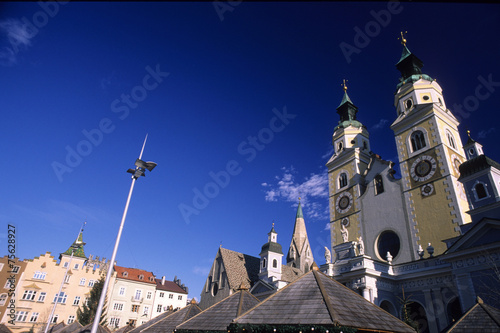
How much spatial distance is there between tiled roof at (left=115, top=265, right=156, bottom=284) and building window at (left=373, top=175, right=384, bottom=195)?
43.5 meters

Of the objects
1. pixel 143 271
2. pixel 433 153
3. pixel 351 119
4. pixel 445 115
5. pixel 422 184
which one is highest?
pixel 351 119

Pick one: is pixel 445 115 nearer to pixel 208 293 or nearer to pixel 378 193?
pixel 378 193

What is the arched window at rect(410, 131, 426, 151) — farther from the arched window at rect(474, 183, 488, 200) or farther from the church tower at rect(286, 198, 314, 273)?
the church tower at rect(286, 198, 314, 273)

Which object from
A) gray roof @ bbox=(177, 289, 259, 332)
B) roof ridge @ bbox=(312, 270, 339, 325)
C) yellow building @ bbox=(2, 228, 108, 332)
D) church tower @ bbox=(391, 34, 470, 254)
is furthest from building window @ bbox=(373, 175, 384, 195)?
yellow building @ bbox=(2, 228, 108, 332)

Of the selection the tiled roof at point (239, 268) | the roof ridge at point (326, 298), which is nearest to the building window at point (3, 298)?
the tiled roof at point (239, 268)

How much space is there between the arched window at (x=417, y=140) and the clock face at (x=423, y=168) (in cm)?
144

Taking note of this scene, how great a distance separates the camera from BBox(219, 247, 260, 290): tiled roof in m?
40.5

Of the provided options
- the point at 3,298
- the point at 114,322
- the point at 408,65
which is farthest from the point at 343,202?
the point at 3,298

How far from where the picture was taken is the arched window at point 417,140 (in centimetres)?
2771

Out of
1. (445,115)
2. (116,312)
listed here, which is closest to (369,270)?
(445,115)

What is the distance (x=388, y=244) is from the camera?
2727 centimetres

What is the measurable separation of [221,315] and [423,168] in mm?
22359

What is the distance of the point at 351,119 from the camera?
39969 millimetres

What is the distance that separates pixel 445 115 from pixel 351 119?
12948 millimetres
